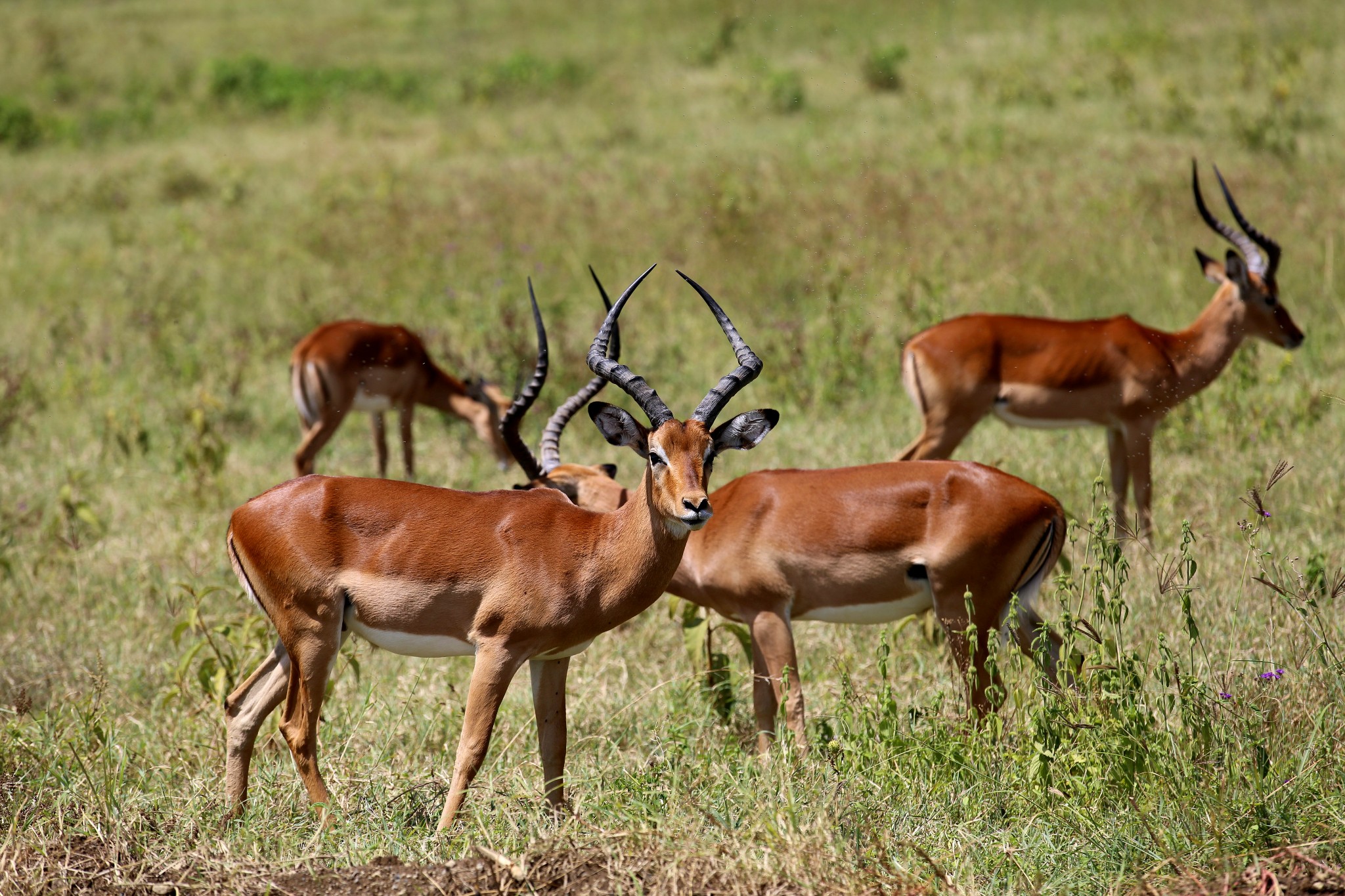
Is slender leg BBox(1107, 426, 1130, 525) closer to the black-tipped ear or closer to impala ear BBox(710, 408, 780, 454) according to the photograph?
the black-tipped ear

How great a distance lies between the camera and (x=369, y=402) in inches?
345

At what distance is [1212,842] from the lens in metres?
3.47

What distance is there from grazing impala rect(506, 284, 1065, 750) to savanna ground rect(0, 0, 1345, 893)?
10.0 inches

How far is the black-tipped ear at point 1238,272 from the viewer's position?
749cm

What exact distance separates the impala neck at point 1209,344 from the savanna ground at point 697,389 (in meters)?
0.34

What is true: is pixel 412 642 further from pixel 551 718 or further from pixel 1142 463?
pixel 1142 463

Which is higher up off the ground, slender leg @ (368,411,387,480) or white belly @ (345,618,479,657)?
white belly @ (345,618,479,657)

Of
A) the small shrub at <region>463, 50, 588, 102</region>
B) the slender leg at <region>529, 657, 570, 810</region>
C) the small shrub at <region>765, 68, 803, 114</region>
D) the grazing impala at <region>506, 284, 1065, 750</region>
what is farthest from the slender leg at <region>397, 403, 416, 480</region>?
the small shrub at <region>463, 50, 588, 102</region>

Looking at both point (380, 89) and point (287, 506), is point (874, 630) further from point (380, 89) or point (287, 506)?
point (380, 89)

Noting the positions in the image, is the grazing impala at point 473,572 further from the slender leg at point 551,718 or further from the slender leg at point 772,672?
the slender leg at point 772,672

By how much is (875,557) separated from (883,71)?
50.3 feet

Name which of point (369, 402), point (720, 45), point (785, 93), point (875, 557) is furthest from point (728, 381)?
point (720, 45)

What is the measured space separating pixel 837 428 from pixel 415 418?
3.52m

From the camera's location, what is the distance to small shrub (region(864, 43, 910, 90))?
18.9m
